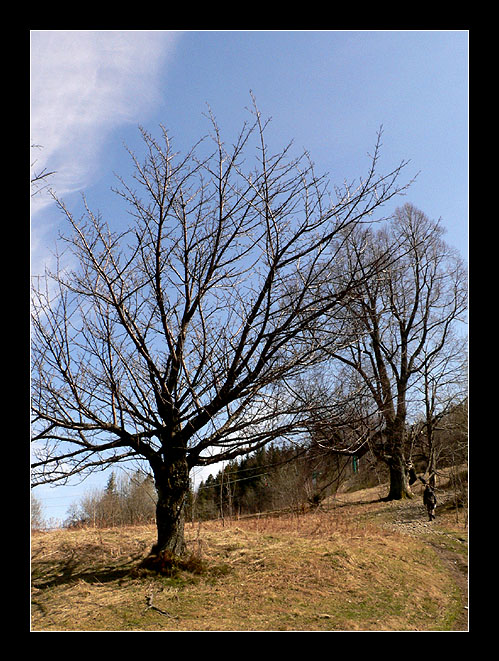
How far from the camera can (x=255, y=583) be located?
5.07 meters

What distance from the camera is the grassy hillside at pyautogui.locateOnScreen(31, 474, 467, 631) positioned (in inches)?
161

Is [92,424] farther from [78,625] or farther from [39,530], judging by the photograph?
[39,530]

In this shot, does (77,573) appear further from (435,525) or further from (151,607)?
(435,525)

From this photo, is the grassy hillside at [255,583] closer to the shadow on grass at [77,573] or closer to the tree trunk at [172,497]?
the shadow on grass at [77,573]

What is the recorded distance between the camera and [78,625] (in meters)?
3.89

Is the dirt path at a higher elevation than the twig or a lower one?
lower

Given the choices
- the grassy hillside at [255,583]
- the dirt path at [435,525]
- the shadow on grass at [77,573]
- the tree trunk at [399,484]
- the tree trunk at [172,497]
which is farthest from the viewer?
the tree trunk at [399,484]

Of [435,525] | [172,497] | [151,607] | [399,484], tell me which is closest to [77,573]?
[172,497]

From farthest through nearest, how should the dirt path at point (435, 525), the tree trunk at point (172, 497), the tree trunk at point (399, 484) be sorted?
1. the tree trunk at point (399, 484)
2. the dirt path at point (435, 525)
3. the tree trunk at point (172, 497)

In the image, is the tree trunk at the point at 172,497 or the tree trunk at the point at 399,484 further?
the tree trunk at the point at 399,484

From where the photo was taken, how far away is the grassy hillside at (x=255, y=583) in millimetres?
4082

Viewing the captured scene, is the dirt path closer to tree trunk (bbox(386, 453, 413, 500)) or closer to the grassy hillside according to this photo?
the grassy hillside

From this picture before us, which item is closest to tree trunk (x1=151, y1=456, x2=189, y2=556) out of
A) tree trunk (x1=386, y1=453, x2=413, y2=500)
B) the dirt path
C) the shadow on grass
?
the shadow on grass

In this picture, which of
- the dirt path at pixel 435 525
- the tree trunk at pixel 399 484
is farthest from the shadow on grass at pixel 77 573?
the tree trunk at pixel 399 484
